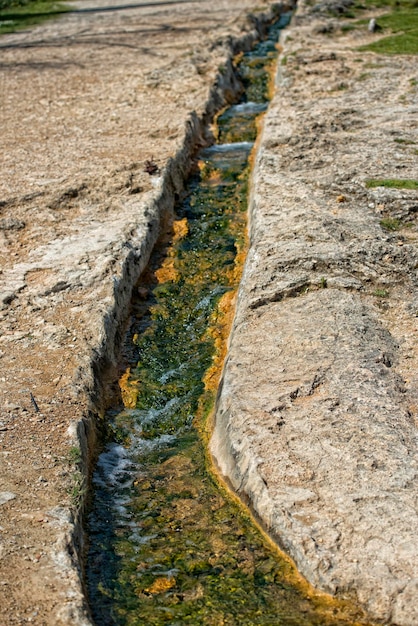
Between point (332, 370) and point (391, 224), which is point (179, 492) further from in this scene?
point (391, 224)

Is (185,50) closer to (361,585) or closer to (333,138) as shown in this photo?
(333,138)

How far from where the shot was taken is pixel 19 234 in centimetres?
706

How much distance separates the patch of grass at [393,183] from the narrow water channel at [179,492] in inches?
47.0

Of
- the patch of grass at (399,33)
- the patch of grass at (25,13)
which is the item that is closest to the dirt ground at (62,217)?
the patch of grass at (25,13)

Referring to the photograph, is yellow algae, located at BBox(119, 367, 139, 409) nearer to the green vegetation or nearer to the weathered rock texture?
the weathered rock texture

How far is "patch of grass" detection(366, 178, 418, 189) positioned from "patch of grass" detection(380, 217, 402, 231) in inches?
21.0

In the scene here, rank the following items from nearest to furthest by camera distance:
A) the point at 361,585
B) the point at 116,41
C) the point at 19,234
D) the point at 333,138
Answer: the point at 361,585
the point at 19,234
the point at 333,138
the point at 116,41

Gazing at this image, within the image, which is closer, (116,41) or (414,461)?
(414,461)

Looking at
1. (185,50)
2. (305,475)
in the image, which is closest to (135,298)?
(305,475)

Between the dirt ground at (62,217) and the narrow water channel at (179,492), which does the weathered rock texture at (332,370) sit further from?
the dirt ground at (62,217)

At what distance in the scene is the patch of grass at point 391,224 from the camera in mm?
6531

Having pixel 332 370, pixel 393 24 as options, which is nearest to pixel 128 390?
pixel 332 370

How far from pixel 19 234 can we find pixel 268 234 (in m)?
2.07

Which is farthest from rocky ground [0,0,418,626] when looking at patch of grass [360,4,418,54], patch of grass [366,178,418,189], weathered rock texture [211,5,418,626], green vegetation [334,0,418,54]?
green vegetation [334,0,418,54]
